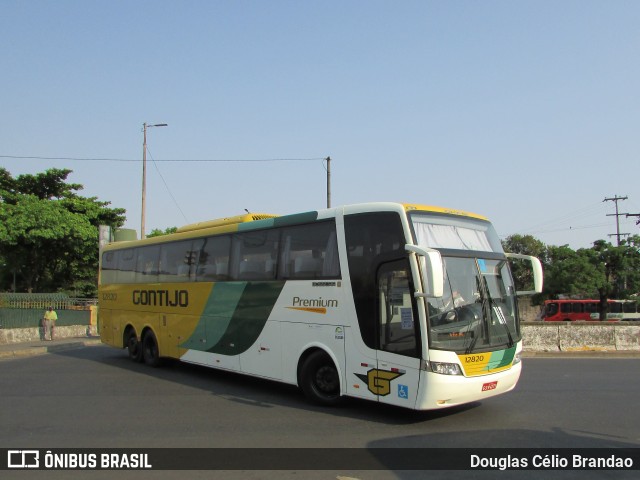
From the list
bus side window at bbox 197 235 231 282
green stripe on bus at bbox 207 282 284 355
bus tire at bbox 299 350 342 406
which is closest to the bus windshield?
bus tire at bbox 299 350 342 406

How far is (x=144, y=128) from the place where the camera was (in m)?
30.7

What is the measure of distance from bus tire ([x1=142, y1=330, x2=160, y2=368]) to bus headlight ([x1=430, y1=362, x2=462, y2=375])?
8.75 meters

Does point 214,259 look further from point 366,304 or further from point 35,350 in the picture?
Answer: point 35,350

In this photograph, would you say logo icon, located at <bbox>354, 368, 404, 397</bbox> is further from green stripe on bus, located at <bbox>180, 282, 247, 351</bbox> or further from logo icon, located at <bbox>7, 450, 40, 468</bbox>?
logo icon, located at <bbox>7, 450, 40, 468</bbox>

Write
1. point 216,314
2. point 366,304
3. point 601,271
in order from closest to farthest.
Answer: point 366,304 < point 216,314 < point 601,271

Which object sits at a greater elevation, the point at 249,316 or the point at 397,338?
the point at 249,316

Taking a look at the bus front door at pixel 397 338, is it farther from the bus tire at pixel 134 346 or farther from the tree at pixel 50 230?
the tree at pixel 50 230

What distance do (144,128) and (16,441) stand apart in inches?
1032

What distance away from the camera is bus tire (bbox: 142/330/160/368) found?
Answer: 13.9 metres

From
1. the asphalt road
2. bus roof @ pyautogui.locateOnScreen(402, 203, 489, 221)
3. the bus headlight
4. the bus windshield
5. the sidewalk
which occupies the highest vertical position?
bus roof @ pyautogui.locateOnScreen(402, 203, 489, 221)

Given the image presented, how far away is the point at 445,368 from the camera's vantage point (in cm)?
718

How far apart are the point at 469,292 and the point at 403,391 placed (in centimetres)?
171

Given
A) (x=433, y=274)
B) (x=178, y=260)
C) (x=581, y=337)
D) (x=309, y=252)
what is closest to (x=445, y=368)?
(x=433, y=274)

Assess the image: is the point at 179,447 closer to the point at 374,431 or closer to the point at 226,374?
the point at 374,431
